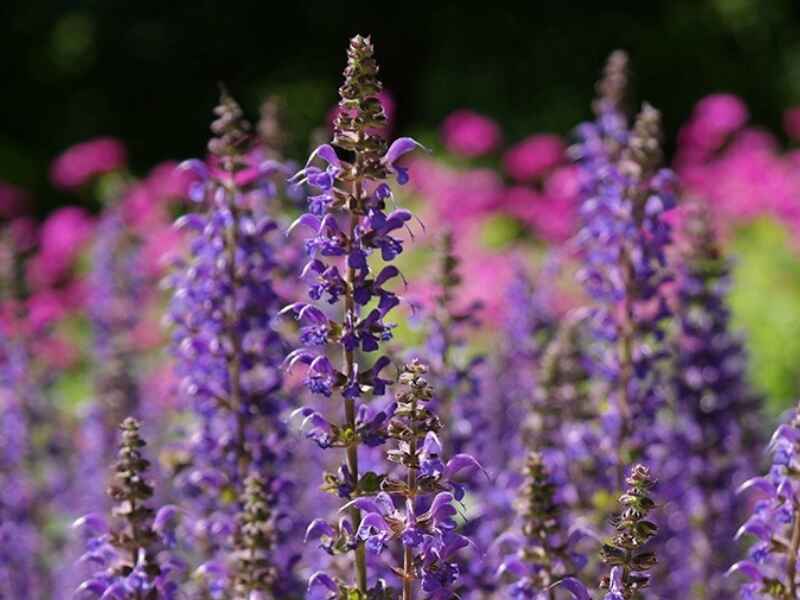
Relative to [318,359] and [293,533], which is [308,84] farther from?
[318,359]

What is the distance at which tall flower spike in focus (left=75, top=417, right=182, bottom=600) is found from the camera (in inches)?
164

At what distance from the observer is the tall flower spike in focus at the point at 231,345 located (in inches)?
214

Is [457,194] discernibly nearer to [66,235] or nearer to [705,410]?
[66,235]

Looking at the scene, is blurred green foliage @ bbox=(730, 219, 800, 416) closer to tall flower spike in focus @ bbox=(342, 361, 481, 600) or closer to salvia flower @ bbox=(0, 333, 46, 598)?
salvia flower @ bbox=(0, 333, 46, 598)

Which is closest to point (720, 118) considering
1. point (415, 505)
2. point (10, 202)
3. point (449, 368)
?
point (10, 202)

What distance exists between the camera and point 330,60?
943 inches

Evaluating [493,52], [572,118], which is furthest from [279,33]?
[572,118]

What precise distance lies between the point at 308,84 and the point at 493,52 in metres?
3.50

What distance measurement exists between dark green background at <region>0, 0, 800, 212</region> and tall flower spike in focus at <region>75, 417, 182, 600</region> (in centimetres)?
1868

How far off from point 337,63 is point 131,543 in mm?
20304

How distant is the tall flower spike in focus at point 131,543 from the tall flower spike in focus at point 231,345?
84 cm

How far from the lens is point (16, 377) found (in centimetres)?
814

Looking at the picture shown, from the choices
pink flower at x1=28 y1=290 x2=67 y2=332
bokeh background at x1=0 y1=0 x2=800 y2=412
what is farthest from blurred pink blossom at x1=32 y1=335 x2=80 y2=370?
bokeh background at x1=0 y1=0 x2=800 y2=412

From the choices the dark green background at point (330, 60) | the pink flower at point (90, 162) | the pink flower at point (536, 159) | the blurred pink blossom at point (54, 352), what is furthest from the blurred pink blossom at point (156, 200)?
the dark green background at point (330, 60)
